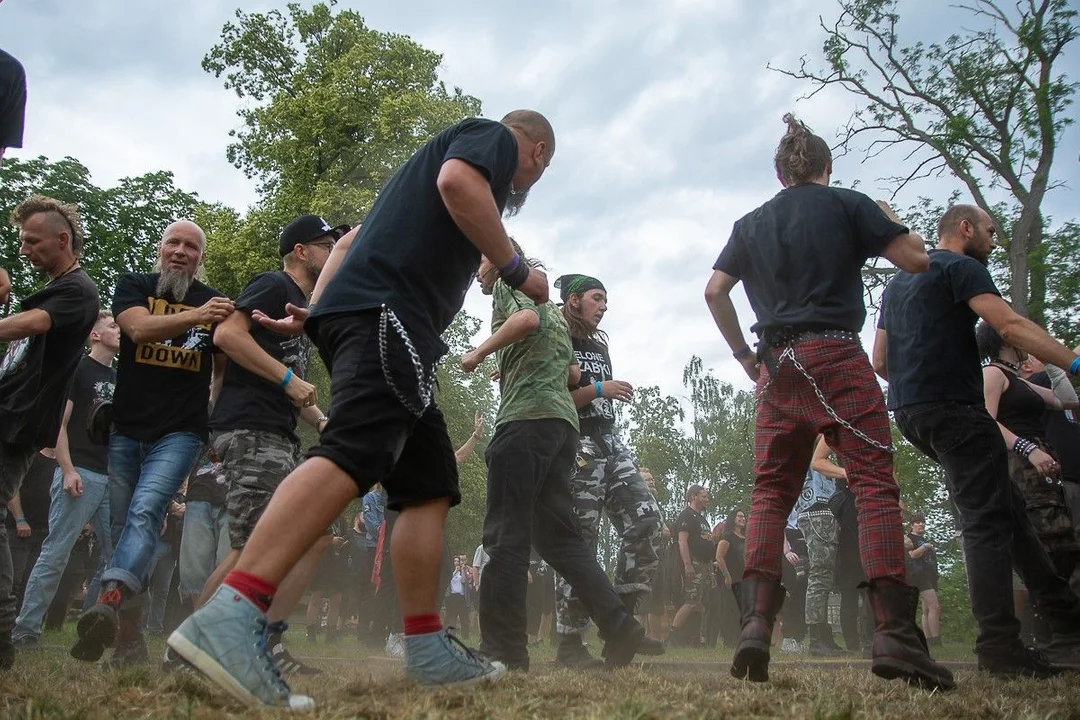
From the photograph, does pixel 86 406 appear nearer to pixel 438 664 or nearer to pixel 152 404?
pixel 152 404

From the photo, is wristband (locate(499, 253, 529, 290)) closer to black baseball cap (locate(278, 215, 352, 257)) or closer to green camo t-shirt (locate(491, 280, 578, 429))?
green camo t-shirt (locate(491, 280, 578, 429))

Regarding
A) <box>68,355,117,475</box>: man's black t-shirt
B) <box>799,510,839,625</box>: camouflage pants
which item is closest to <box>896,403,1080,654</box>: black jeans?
<box>799,510,839,625</box>: camouflage pants

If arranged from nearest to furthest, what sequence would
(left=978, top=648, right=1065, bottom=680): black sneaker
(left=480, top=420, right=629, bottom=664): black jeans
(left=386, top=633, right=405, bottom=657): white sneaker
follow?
1. (left=978, top=648, right=1065, bottom=680): black sneaker
2. (left=480, top=420, right=629, bottom=664): black jeans
3. (left=386, top=633, right=405, bottom=657): white sneaker

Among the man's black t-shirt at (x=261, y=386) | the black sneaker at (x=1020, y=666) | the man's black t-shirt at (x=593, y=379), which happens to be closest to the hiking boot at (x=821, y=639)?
the man's black t-shirt at (x=593, y=379)

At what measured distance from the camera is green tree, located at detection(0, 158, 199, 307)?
28453 mm

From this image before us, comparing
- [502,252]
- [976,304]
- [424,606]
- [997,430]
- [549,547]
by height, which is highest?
[976,304]

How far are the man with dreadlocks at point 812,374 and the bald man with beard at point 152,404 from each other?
2.68 meters

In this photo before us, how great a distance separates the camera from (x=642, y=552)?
614cm

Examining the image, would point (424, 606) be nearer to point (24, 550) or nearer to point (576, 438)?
point (576, 438)

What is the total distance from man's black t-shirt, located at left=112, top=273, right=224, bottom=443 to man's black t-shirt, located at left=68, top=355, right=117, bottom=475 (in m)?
2.47

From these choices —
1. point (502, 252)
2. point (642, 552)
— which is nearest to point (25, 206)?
point (502, 252)

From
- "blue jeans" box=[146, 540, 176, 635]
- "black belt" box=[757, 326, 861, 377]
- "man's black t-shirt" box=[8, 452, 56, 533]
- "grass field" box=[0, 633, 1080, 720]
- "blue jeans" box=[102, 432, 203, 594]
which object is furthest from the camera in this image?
"blue jeans" box=[146, 540, 176, 635]

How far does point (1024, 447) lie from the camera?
5629mm

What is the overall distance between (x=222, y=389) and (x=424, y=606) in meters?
2.31
